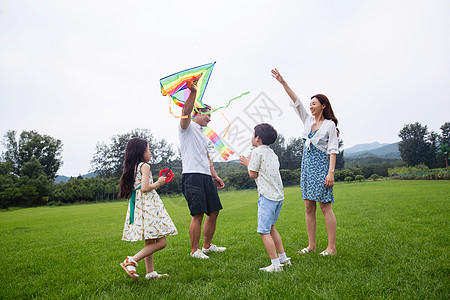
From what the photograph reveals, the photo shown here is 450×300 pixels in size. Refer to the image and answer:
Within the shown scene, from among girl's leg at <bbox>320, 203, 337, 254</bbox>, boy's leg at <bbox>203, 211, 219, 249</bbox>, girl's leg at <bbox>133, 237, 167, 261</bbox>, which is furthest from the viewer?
boy's leg at <bbox>203, 211, 219, 249</bbox>

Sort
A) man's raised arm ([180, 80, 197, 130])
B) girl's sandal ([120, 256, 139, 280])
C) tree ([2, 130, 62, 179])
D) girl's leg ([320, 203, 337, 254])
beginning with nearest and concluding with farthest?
1. girl's sandal ([120, 256, 139, 280])
2. man's raised arm ([180, 80, 197, 130])
3. girl's leg ([320, 203, 337, 254])
4. tree ([2, 130, 62, 179])

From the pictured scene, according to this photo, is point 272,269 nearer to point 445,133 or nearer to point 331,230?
point 331,230

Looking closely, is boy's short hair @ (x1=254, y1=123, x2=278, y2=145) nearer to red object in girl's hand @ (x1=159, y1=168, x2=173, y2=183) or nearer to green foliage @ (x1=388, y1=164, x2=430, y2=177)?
red object in girl's hand @ (x1=159, y1=168, x2=173, y2=183)

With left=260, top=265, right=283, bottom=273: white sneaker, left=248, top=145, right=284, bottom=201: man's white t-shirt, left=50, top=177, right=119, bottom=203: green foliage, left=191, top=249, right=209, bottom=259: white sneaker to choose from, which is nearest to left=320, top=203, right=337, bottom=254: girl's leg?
left=248, top=145, right=284, bottom=201: man's white t-shirt

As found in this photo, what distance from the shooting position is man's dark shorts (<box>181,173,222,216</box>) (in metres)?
3.67

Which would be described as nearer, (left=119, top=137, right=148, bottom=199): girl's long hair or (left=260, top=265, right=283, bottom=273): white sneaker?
(left=260, top=265, right=283, bottom=273): white sneaker

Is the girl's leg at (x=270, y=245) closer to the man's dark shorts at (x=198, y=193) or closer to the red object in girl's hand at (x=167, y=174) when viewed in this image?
the man's dark shorts at (x=198, y=193)

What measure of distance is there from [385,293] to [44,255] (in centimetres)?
488

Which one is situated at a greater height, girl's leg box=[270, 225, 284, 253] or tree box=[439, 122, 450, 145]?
tree box=[439, 122, 450, 145]

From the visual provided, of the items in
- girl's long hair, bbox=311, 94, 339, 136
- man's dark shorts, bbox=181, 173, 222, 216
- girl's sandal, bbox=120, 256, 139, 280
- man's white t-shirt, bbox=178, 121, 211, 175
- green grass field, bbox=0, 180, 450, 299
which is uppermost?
Result: girl's long hair, bbox=311, 94, 339, 136

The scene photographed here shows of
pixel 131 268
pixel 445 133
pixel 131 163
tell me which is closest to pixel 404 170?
pixel 445 133

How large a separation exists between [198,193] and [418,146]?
64.1 metres

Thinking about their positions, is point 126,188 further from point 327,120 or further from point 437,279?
point 437,279

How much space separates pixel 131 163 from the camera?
121 inches
